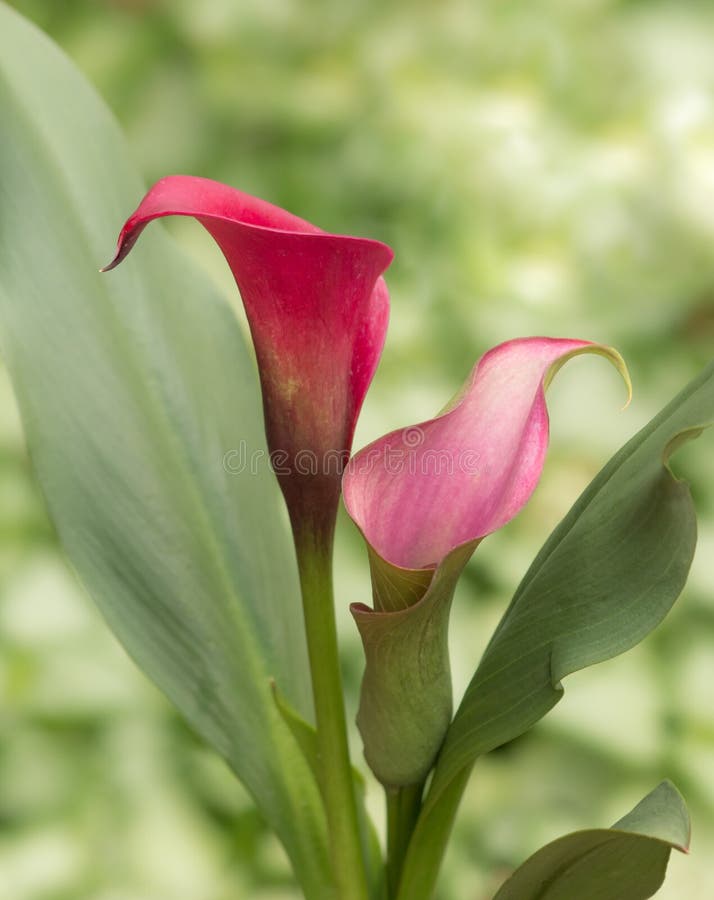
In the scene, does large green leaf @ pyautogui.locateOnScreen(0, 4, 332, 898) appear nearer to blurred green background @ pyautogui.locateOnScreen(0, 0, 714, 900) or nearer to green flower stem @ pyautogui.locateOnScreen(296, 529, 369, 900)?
green flower stem @ pyautogui.locateOnScreen(296, 529, 369, 900)

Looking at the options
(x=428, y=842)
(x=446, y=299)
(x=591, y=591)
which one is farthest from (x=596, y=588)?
(x=446, y=299)

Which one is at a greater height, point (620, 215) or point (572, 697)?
point (620, 215)

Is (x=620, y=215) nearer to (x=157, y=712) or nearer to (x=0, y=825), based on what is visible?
(x=157, y=712)

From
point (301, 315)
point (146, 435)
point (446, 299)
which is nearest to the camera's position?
point (301, 315)

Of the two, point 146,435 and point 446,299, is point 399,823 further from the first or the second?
point 446,299

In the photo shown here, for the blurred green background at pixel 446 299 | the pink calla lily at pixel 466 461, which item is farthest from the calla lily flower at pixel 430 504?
the blurred green background at pixel 446 299

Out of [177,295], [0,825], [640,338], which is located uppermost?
[177,295]

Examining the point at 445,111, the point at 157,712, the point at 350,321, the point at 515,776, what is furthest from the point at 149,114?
the point at 350,321

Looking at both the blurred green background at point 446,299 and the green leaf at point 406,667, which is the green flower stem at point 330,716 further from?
the blurred green background at point 446,299
